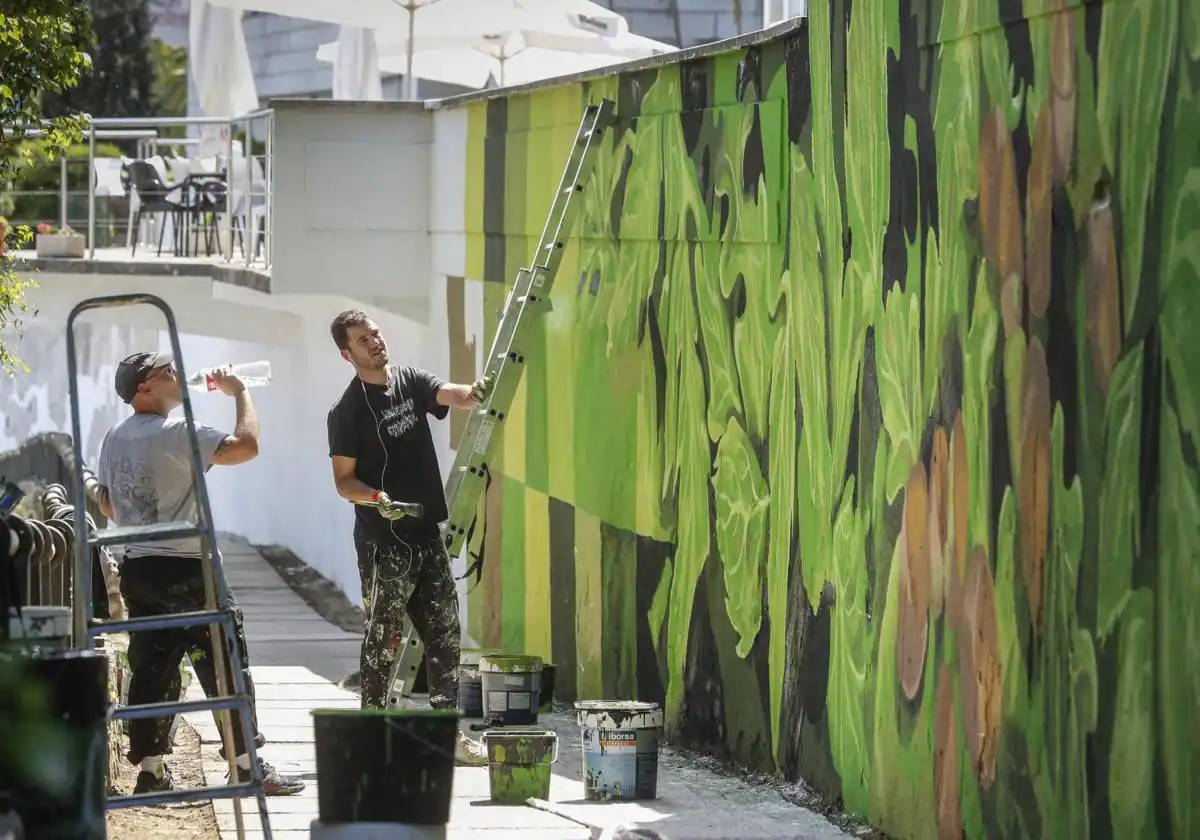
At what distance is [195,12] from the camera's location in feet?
69.0

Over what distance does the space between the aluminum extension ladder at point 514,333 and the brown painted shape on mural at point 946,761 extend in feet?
11.6

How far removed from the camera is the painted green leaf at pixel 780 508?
7.63 m

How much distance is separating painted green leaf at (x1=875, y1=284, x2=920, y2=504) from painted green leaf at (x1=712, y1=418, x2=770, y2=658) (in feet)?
4.20

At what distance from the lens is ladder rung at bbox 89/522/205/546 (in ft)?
19.1

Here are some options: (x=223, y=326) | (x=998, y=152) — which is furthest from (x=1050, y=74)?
(x=223, y=326)

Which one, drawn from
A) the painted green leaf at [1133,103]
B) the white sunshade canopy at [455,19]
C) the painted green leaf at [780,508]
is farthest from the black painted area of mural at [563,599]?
the white sunshade canopy at [455,19]

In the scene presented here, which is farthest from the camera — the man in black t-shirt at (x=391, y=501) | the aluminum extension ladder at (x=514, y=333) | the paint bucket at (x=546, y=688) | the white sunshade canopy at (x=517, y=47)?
the white sunshade canopy at (x=517, y=47)

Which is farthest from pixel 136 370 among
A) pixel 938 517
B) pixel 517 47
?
pixel 517 47

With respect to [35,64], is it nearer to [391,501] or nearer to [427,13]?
[391,501]

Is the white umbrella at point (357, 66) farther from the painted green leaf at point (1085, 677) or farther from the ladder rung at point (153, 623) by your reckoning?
the painted green leaf at point (1085, 677)

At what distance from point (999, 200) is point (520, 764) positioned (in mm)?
2922

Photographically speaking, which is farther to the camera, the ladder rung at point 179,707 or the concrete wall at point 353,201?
the concrete wall at point 353,201

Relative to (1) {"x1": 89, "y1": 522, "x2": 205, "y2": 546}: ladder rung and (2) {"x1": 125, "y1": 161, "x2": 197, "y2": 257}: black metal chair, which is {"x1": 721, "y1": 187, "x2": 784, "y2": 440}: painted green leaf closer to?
(1) {"x1": 89, "y1": 522, "x2": 205, "y2": 546}: ladder rung

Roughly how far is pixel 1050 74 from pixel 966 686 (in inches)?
70.7
